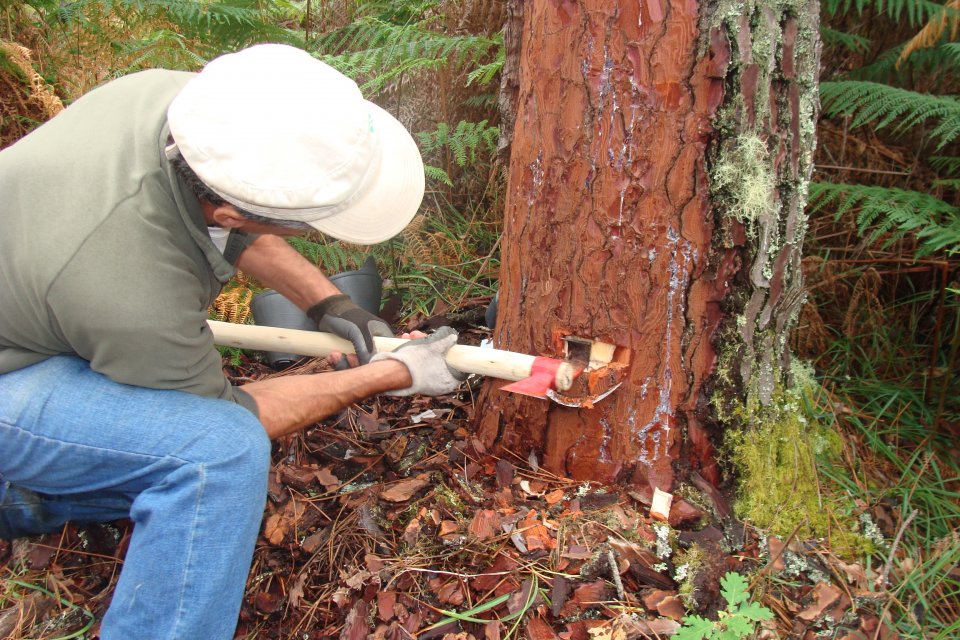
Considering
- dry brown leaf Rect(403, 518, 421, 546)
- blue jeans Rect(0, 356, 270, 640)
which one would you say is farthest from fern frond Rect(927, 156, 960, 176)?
blue jeans Rect(0, 356, 270, 640)

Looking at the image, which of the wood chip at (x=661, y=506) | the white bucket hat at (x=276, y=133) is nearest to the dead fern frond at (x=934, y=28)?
the wood chip at (x=661, y=506)

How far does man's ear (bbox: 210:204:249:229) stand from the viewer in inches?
74.7

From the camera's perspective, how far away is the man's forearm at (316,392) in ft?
7.79

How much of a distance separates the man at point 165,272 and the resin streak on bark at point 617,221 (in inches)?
18.4

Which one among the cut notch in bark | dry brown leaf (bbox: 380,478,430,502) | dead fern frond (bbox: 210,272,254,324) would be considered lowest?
dry brown leaf (bbox: 380,478,430,502)

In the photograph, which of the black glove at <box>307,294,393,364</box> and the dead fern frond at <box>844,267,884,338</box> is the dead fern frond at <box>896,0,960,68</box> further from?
the black glove at <box>307,294,393,364</box>

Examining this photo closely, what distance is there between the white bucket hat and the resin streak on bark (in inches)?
25.7

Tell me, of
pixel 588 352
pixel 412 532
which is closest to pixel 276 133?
pixel 588 352

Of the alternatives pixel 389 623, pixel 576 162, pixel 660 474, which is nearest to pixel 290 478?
pixel 389 623

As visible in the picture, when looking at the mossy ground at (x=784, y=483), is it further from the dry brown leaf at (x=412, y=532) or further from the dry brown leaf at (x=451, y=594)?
the dry brown leaf at (x=412, y=532)

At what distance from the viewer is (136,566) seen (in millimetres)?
1905

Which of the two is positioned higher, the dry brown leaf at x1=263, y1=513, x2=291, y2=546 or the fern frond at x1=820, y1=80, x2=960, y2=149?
the fern frond at x1=820, y1=80, x2=960, y2=149

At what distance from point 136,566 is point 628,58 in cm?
→ 199

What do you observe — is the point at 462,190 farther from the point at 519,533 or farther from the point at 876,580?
the point at 876,580
